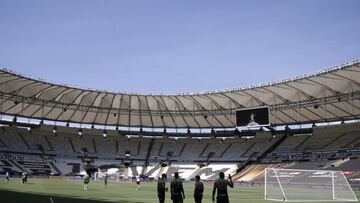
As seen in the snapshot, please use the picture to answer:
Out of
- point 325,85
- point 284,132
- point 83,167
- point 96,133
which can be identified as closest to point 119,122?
point 96,133

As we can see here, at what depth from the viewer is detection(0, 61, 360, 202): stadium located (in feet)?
210

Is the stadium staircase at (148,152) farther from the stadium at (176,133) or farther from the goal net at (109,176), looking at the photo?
the goal net at (109,176)

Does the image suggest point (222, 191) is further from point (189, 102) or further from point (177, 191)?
point (189, 102)

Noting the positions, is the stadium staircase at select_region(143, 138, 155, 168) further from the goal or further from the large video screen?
the goal

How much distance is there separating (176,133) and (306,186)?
47.7 metres

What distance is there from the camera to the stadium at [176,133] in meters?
64.1

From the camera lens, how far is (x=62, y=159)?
78375 millimetres

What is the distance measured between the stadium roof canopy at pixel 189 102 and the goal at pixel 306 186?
1589cm

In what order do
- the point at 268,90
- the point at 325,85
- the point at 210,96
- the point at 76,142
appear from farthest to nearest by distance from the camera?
the point at 76,142
the point at 210,96
the point at 268,90
the point at 325,85

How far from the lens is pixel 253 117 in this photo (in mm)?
66875

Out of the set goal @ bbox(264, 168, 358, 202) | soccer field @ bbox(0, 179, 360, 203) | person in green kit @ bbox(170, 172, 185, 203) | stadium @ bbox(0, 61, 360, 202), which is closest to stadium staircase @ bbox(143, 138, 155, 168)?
stadium @ bbox(0, 61, 360, 202)

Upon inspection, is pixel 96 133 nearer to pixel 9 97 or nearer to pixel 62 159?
pixel 62 159

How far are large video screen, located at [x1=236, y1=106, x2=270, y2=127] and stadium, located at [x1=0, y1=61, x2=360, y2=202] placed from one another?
1.78 ft

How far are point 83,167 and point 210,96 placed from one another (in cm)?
2838
